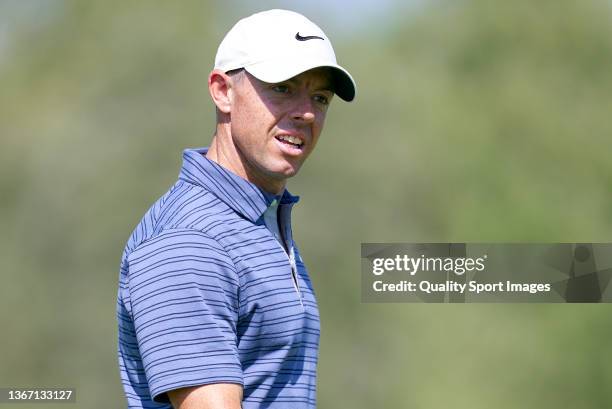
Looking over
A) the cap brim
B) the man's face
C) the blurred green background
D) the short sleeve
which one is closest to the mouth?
the man's face

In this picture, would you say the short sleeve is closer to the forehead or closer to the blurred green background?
the forehead

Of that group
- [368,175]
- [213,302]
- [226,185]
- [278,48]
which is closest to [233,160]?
[226,185]

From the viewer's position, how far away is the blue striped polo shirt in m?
1.26

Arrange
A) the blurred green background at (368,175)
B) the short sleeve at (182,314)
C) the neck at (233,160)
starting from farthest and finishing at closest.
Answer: the blurred green background at (368,175), the neck at (233,160), the short sleeve at (182,314)

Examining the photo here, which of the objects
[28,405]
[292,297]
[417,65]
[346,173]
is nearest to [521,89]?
[417,65]

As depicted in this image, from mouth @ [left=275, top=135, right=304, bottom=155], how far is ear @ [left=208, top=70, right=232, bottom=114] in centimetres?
10

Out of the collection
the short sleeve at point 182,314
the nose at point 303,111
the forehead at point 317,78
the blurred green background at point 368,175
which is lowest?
the short sleeve at point 182,314

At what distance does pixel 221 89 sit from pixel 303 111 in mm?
139

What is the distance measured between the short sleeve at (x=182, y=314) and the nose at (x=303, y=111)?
0.29 m

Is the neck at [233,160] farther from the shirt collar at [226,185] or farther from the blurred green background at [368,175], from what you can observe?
the blurred green background at [368,175]

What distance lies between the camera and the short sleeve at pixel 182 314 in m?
1.26

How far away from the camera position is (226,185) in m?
1.44

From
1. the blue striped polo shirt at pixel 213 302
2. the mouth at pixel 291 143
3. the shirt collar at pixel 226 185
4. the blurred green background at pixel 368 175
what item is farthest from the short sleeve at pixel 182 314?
the blurred green background at pixel 368 175

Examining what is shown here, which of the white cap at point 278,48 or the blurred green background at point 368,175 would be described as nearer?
the white cap at point 278,48
